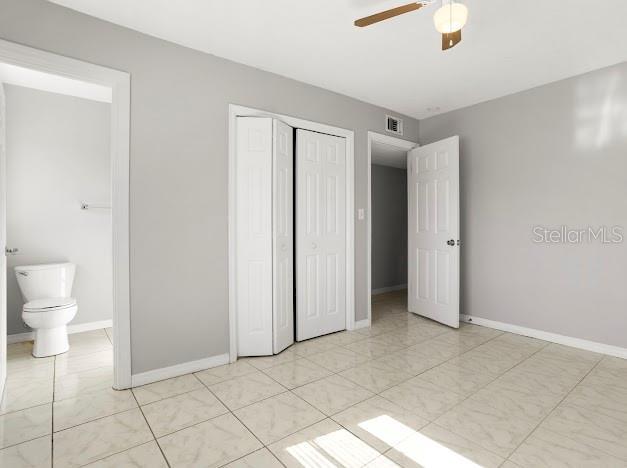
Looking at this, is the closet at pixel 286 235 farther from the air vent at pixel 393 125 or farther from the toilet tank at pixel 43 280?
the toilet tank at pixel 43 280

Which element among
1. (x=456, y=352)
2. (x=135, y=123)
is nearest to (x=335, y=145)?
(x=135, y=123)

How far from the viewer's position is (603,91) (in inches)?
113

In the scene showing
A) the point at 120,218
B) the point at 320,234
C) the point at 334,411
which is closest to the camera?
the point at 334,411

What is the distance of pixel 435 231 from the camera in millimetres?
3789

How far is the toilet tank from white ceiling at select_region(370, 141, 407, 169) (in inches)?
140

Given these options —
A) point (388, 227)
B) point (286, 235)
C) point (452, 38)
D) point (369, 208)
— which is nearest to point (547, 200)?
point (369, 208)

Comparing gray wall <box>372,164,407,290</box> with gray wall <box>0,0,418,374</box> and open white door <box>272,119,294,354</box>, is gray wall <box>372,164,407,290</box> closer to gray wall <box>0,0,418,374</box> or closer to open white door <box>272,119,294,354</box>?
open white door <box>272,119,294,354</box>

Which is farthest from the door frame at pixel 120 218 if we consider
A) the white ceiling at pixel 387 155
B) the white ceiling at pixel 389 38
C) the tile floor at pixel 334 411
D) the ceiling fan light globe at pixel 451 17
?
the white ceiling at pixel 387 155

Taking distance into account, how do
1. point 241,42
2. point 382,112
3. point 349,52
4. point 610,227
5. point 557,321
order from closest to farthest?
point 241,42 → point 349,52 → point 610,227 → point 557,321 → point 382,112

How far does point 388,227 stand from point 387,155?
1.46 metres

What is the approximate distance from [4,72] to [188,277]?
2406mm

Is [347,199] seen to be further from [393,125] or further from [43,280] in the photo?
[43,280]

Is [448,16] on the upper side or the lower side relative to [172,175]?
upper

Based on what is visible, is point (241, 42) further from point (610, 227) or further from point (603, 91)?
point (610, 227)
